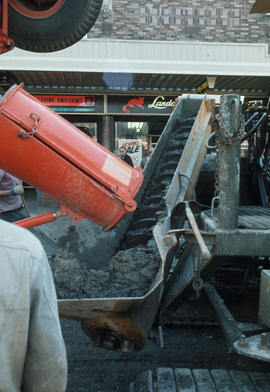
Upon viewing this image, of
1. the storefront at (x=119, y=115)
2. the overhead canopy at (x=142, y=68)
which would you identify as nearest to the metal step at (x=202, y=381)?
the overhead canopy at (x=142, y=68)

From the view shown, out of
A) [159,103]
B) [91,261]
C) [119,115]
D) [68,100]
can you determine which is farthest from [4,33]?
[159,103]

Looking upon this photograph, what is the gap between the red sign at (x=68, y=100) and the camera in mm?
13445

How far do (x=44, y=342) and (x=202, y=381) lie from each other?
1703 mm

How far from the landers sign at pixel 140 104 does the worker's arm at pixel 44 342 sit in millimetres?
13058

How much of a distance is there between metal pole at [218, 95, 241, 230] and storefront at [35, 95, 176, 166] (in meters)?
11.6

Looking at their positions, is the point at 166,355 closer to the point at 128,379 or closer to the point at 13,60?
the point at 128,379

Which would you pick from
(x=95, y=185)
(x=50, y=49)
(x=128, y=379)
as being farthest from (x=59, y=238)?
(x=50, y=49)

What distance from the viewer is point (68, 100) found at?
44.3ft

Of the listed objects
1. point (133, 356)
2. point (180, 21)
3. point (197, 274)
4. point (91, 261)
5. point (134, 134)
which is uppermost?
point (180, 21)

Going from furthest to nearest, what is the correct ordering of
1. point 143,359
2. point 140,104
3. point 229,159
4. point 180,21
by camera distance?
point 180,21
point 140,104
point 143,359
point 229,159

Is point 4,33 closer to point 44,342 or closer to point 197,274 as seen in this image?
point 197,274

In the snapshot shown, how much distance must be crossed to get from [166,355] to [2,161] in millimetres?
2240

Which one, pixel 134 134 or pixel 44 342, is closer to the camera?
pixel 44 342

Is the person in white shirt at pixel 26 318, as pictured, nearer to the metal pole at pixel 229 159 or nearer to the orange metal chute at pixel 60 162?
the metal pole at pixel 229 159
